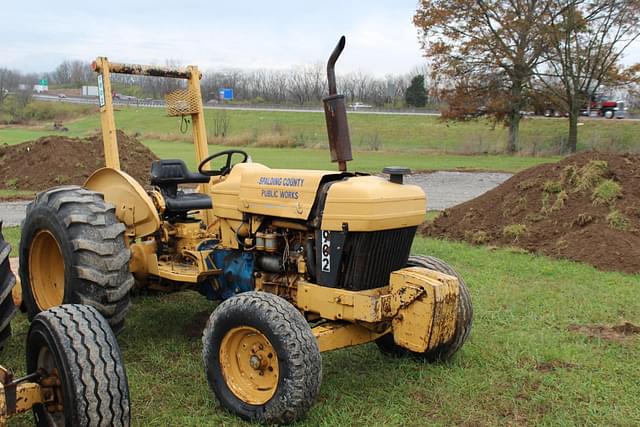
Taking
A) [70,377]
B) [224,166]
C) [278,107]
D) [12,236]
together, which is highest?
[278,107]

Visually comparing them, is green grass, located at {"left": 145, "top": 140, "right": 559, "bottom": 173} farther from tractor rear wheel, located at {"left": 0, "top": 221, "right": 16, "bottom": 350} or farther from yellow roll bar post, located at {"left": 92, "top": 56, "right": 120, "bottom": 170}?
tractor rear wheel, located at {"left": 0, "top": 221, "right": 16, "bottom": 350}

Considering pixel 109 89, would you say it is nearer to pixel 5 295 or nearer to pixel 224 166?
pixel 224 166

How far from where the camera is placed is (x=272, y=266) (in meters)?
4.67

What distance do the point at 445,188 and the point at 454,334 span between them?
14346 millimetres

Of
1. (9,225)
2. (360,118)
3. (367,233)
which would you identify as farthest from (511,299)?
(360,118)

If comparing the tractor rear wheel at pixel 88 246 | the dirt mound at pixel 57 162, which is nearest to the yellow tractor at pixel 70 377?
the tractor rear wheel at pixel 88 246

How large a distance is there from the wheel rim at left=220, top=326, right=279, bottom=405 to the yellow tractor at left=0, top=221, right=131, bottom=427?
0.90 m

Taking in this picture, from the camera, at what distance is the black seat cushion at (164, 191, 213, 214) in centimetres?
574

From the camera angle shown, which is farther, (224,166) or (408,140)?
(408,140)

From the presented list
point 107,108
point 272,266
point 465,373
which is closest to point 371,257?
point 272,266

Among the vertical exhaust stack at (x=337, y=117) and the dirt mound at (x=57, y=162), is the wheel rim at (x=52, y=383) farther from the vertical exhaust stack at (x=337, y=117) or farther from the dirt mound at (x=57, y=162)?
the dirt mound at (x=57, y=162)

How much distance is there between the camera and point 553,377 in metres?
4.57

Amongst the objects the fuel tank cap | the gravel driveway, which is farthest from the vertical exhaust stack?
the gravel driveway

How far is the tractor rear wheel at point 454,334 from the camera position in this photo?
458cm
